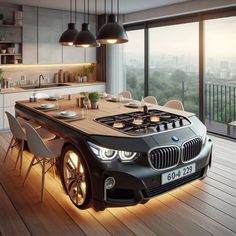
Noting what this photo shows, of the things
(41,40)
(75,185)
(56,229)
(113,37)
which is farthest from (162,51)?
(56,229)

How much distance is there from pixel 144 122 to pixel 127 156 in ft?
2.29

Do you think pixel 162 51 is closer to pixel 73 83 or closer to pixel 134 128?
pixel 73 83

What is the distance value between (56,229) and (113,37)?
7.40ft

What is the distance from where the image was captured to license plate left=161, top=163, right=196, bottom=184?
3016 mm

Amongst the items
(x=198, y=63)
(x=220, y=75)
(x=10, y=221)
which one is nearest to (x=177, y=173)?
(x=10, y=221)

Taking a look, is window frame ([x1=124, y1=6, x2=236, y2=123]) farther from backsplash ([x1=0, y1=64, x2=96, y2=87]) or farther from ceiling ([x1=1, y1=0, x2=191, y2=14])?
backsplash ([x1=0, y1=64, x2=96, y2=87])

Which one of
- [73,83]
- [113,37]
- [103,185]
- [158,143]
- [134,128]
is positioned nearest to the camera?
[103,185]

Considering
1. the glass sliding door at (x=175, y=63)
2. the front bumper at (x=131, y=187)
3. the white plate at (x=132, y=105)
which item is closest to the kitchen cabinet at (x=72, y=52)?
the glass sliding door at (x=175, y=63)

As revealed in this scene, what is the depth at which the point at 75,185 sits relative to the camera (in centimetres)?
320

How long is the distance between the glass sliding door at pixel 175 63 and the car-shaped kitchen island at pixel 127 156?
2.79m

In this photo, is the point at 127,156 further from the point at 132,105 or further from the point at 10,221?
the point at 132,105

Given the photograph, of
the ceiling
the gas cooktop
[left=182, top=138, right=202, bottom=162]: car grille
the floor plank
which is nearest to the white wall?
the ceiling

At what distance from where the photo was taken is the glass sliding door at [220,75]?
564cm

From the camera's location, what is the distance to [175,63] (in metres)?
6.74
